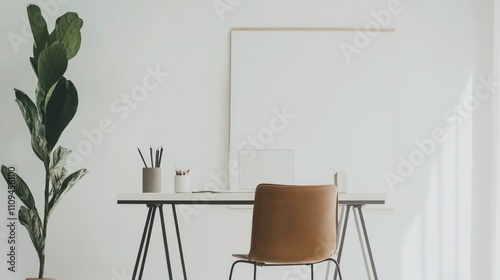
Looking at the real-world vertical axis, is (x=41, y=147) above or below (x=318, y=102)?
below

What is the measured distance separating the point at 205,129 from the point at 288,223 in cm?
153

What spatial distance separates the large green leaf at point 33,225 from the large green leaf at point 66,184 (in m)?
0.11

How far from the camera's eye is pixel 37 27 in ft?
13.7

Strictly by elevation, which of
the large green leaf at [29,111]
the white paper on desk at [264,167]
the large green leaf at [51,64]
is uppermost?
the large green leaf at [51,64]

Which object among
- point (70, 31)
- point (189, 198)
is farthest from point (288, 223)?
point (70, 31)

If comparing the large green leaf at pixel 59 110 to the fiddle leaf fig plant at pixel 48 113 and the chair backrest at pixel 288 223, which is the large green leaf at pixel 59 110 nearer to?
the fiddle leaf fig plant at pixel 48 113

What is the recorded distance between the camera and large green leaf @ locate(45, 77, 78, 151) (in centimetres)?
417

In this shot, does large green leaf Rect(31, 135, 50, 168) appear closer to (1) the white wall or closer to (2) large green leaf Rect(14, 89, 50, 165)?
(2) large green leaf Rect(14, 89, 50, 165)

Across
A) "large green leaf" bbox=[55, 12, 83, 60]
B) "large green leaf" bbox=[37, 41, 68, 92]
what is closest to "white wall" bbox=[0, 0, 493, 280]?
"large green leaf" bbox=[55, 12, 83, 60]

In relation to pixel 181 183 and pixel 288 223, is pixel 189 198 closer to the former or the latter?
pixel 181 183

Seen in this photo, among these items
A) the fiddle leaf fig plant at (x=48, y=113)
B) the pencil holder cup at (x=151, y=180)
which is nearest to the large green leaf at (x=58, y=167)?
the fiddle leaf fig plant at (x=48, y=113)

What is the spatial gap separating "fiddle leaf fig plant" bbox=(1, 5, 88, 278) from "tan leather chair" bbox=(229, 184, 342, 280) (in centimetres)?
155

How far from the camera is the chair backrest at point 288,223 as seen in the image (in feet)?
10.3

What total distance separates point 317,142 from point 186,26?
4.00ft
